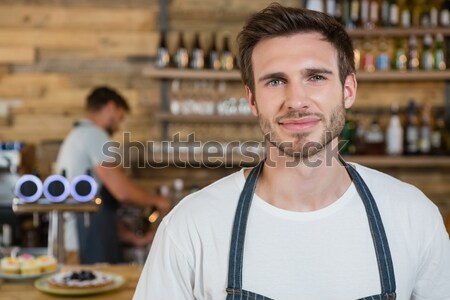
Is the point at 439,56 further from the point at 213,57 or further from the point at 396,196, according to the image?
the point at 396,196

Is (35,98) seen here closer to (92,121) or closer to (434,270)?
(92,121)

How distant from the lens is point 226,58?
4.18 metres

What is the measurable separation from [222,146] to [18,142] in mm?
1270

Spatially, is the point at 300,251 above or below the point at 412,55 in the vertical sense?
below

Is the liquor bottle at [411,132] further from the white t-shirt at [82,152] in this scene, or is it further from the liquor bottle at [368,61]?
the white t-shirt at [82,152]

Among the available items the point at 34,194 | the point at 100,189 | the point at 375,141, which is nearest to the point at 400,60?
the point at 375,141

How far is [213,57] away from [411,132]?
131 centimetres

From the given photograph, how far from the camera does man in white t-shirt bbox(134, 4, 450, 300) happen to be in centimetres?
139

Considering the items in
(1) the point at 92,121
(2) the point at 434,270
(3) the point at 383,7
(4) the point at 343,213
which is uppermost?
(3) the point at 383,7

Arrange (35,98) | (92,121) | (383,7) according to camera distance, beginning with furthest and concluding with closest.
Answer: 1. (35,98)
2. (383,7)
3. (92,121)

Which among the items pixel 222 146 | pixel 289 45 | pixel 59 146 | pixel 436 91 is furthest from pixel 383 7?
pixel 289 45

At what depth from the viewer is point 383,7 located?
412 cm

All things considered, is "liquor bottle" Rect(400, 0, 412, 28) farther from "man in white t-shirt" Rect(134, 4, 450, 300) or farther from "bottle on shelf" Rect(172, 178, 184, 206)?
"man in white t-shirt" Rect(134, 4, 450, 300)

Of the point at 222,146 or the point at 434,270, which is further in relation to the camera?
the point at 222,146
